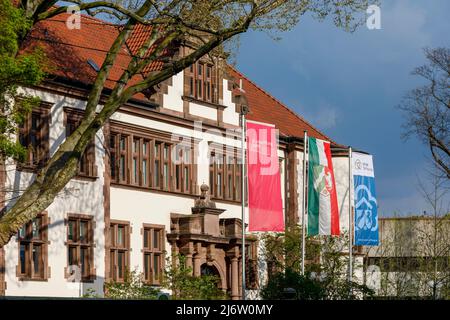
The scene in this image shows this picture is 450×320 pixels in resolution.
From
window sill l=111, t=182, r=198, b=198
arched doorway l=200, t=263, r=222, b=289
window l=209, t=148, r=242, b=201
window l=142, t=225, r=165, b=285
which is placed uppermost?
window l=209, t=148, r=242, b=201

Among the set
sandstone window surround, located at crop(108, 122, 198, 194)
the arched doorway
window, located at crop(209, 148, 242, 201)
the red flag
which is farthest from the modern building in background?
sandstone window surround, located at crop(108, 122, 198, 194)

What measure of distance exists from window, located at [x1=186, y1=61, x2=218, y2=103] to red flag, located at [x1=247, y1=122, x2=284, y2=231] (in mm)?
4307

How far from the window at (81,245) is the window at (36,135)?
2242 millimetres

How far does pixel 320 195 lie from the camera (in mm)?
42688

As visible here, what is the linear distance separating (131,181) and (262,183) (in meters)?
4.48

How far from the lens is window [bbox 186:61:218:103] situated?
137 ft

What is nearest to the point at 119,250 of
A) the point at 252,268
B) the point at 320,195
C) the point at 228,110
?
the point at 228,110

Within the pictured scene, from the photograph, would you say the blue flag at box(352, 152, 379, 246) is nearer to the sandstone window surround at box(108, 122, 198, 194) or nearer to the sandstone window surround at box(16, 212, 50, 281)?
the sandstone window surround at box(108, 122, 198, 194)

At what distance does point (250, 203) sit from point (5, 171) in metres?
8.95

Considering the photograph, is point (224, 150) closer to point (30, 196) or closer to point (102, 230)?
point (102, 230)

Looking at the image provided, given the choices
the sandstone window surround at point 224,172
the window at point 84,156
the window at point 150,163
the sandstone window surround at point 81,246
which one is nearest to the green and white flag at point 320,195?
the sandstone window surround at point 224,172

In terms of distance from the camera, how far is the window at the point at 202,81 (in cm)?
4185

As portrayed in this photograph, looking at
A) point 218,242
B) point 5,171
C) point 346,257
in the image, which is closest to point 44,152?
point 5,171

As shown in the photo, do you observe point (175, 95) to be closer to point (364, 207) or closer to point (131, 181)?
point (131, 181)
